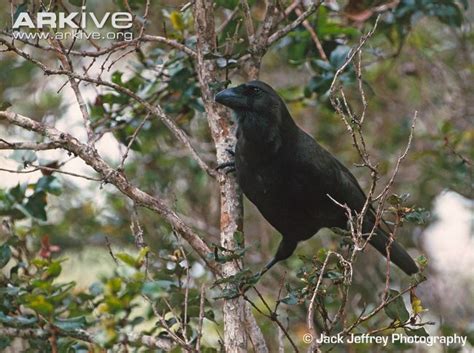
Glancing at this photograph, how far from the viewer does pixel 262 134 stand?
3699 millimetres

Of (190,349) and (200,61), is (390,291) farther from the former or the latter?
(200,61)

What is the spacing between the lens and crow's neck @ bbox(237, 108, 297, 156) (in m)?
3.65

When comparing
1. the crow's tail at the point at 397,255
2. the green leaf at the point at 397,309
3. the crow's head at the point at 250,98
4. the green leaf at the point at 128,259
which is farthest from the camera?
the crow's tail at the point at 397,255

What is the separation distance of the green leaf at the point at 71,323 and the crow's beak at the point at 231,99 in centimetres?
110

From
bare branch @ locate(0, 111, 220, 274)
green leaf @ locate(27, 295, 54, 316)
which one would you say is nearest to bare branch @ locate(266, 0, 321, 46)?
bare branch @ locate(0, 111, 220, 274)

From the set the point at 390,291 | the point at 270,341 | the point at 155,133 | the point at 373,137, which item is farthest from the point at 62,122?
the point at 390,291

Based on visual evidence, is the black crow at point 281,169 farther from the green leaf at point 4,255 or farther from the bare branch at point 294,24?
the green leaf at point 4,255

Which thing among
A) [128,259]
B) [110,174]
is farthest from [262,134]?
[128,259]

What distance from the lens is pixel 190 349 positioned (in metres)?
2.49

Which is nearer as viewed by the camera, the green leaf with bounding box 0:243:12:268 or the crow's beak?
the green leaf with bounding box 0:243:12:268

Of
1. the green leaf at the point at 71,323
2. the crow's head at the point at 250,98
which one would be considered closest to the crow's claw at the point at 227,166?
the crow's head at the point at 250,98

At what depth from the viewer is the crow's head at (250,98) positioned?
3.45 meters

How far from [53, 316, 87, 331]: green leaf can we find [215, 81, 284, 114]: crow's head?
3.60ft

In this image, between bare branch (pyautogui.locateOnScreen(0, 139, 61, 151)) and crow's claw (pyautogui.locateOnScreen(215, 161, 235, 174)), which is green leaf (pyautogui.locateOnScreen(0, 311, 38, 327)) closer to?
bare branch (pyautogui.locateOnScreen(0, 139, 61, 151))
